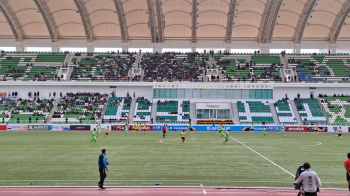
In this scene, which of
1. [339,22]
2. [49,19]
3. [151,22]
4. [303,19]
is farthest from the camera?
[49,19]

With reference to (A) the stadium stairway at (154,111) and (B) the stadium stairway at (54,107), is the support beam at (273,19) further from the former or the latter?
A: (B) the stadium stairway at (54,107)

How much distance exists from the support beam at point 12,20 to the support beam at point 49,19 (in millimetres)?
7041

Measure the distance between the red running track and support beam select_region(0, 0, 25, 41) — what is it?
64852mm

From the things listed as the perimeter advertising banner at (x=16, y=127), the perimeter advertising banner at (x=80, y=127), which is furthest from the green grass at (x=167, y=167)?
the perimeter advertising banner at (x=16, y=127)

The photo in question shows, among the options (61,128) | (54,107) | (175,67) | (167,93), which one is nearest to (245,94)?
(167,93)

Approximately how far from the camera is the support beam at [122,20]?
226 ft

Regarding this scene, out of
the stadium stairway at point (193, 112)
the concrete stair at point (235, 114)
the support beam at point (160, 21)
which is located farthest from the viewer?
the support beam at point (160, 21)

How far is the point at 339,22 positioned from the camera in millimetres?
75812

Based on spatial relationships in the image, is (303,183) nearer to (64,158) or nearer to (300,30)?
(64,158)

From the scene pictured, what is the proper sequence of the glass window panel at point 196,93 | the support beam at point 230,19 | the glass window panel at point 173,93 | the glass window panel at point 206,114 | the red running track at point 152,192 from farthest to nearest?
1. the glass window panel at point 173,93
2. the glass window panel at point 196,93
3. the glass window panel at point 206,114
4. the support beam at point 230,19
5. the red running track at point 152,192

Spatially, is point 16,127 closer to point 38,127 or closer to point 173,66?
point 38,127

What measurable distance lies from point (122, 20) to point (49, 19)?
1576 cm

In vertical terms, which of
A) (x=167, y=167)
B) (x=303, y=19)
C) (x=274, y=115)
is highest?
(x=303, y=19)

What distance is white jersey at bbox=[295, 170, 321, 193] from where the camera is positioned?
34.6 ft
